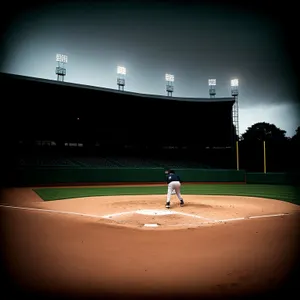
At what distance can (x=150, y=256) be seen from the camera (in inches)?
183

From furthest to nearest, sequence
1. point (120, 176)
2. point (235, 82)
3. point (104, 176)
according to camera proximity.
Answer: point (235, 82)
point (120, 176)
point (104, 176)

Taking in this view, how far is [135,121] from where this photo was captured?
3322cm

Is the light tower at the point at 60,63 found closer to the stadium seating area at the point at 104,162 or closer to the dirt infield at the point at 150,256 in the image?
the stadium seating area at the point at 104,162

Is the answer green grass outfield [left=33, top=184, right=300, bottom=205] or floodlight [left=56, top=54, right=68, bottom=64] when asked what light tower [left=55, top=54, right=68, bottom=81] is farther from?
green grass outfield [left=33, top=184, right=300, bottom=205]

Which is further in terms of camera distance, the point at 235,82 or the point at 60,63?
the point at 235,82

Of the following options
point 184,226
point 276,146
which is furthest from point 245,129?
point 184,226

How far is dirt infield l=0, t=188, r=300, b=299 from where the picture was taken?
334 centimetres

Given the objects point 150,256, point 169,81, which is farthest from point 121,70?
point 150,256

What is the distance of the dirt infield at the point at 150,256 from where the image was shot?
11.0 ft

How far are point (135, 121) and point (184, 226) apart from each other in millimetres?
26913

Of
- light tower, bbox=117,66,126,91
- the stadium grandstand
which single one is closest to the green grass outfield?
the stadium grandstand

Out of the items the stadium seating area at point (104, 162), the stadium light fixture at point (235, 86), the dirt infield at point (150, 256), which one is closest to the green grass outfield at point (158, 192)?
the stadium seating area at point (104, 162)

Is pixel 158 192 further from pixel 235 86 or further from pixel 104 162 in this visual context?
pixel 235 86

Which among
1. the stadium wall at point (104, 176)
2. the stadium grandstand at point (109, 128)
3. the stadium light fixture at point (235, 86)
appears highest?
the stadium light fixture at point (235, 86)
